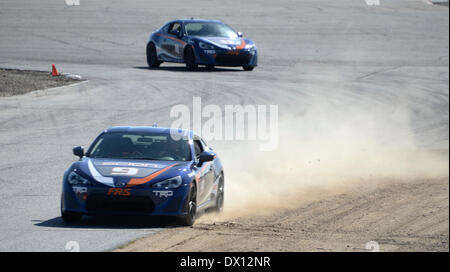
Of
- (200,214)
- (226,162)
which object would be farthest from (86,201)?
(226,162)

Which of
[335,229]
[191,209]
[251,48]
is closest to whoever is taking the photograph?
[191,209]

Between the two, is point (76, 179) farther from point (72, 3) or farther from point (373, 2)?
point (373, 2)

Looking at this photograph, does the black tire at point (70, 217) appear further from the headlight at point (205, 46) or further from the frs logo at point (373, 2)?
the frs logo at point (373, 2)

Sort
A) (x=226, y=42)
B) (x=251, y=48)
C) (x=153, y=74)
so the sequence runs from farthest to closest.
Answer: (x=153, y=74), (x=251, y=48), (x=226, y=42)

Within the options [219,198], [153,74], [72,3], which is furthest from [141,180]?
[72,3]

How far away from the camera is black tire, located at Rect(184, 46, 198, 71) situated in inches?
1161

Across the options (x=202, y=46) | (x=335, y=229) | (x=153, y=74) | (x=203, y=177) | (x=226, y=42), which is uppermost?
(x=203, y=177)

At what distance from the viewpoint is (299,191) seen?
16.8 metres

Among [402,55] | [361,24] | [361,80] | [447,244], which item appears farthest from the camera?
Result: [361,24]

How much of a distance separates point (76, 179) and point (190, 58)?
1871cm

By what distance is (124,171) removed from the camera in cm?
1142
